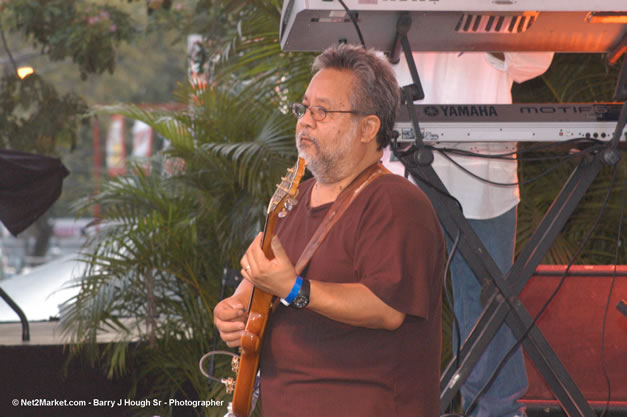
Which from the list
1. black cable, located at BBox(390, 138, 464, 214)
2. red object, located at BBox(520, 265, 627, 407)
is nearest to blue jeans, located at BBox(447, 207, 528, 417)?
red object, located at BBox(520, 265, 627, 407)

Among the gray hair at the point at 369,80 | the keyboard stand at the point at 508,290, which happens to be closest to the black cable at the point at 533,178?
the keyboard stand at the point at 508,290

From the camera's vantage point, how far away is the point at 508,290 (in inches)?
115

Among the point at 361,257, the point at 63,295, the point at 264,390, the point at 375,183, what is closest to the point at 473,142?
the point at 375,183

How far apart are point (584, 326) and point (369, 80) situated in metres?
1.86

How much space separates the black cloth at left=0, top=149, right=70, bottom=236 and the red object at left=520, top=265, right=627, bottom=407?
376 centimetres

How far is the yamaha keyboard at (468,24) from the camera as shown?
261 centimetres

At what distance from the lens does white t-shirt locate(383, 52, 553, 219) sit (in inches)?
123

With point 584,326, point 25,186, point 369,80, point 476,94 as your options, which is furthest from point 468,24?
point 25,186

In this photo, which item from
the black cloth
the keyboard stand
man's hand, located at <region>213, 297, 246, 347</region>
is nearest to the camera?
man's hand, located at <region>213, 297, 246, 347</region>

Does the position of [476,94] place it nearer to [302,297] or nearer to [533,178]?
[533,178]

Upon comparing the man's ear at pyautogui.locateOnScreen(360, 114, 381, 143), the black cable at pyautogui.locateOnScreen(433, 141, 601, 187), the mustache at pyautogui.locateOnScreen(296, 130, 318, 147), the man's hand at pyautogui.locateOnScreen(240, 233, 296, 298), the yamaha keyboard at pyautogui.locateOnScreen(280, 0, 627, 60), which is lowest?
the man's hand at pyautogui.locateOnScreen(240, 233, 296, 298)

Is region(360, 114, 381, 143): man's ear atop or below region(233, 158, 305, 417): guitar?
atop

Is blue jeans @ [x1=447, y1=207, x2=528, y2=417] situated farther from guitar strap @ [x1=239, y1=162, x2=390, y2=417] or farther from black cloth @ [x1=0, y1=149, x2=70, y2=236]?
black cloth @ [x1=0, y1=149, x2=70, y2=236]

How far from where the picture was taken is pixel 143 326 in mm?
5707
